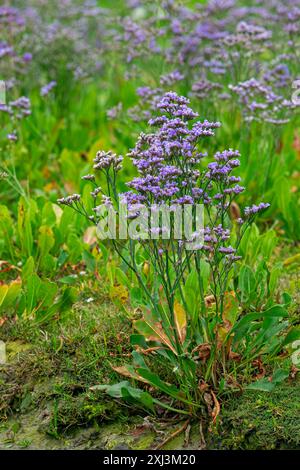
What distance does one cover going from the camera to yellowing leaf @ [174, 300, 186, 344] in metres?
3.69

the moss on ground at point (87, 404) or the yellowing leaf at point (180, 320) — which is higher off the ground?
the yellowing leaf at point (180, 320)

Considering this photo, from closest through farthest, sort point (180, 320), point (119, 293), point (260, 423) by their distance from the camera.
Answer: point (260, 423) → point (180, 320) → point (119, 293)

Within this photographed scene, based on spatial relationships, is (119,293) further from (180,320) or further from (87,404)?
(87,404)

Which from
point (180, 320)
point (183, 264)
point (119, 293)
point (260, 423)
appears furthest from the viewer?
point (119, 293)

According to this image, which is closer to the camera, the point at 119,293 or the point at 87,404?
the point at 87,404

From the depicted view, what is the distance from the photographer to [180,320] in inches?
147

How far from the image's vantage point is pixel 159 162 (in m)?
3.30

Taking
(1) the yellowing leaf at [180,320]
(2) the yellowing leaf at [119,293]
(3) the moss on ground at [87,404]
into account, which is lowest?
(3) the moss on ground at [87,404]

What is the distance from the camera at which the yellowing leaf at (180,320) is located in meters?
3.69

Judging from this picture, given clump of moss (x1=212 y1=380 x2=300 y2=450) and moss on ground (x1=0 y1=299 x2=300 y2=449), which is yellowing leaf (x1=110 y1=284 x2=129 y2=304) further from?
clump of moss (x1=212 y1=380 x2=300 y2=450)

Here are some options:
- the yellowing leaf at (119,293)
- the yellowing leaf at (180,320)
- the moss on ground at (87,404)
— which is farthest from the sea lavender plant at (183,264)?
the yellowing leaf at (119,293)

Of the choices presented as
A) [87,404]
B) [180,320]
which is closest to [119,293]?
[180,320]

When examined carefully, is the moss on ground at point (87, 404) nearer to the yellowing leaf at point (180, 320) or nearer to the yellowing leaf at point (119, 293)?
the yellowing leaf at point (119, 293)
